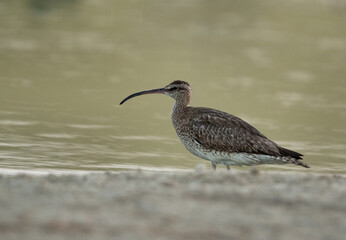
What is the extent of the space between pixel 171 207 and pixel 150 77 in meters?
14.9

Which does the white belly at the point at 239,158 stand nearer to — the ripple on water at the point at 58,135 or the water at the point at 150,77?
the water at the point at 150,77

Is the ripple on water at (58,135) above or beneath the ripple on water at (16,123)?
beneath

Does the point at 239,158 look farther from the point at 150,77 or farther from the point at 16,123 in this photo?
the point at 150,77

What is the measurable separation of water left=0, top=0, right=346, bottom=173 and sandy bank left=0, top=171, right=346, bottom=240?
3.63 metres

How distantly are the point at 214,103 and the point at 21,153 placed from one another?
6.93 m

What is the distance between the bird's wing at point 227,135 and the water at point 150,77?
1171 mm

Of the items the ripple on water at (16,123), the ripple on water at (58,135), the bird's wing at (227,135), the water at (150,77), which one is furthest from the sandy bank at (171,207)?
the ripple on water at (16,123)

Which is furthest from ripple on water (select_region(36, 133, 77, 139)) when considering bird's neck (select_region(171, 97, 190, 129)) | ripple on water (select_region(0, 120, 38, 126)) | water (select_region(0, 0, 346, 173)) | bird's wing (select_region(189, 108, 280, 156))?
bird's wing (select_region(189, 108, 280, 156))

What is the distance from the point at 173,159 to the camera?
1437 centimetres

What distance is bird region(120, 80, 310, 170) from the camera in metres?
12.0

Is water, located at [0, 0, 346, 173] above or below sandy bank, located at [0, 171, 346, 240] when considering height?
above

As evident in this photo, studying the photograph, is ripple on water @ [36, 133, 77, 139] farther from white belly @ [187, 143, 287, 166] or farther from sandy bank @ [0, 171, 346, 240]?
sandy bank @ [0, 171, 346, 240]

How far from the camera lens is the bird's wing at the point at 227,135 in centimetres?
1205

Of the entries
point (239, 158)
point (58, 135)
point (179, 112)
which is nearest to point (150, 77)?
point (58, 135)
